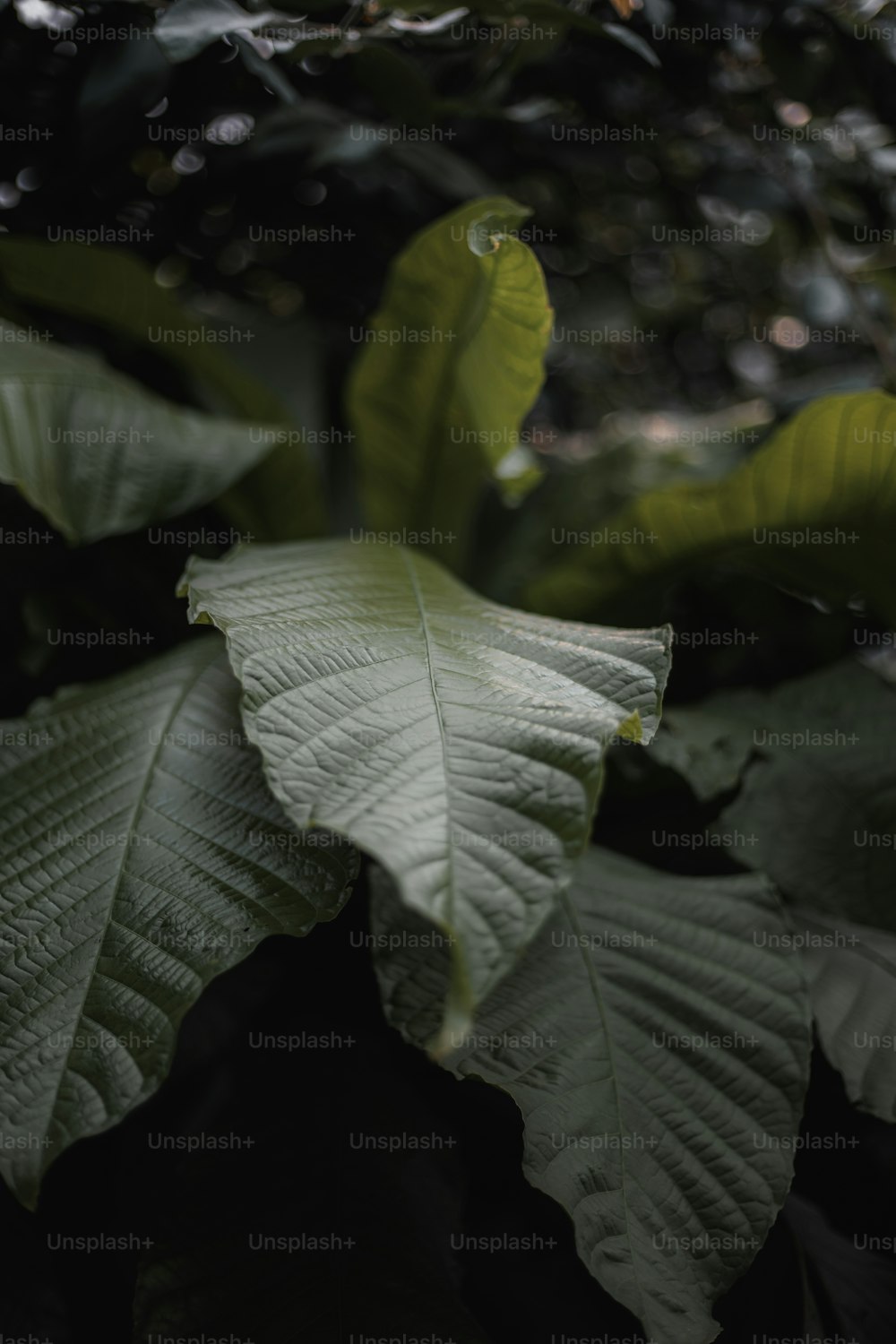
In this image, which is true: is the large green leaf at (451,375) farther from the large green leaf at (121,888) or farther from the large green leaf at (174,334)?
the large green leaf at (121,888)

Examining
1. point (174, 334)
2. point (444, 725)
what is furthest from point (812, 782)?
point (174, 334)

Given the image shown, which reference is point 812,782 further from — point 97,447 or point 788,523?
point 97,447

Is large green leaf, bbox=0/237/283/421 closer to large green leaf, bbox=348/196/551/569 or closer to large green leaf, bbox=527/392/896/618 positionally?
large green leaf, bbox=348/196/551/569

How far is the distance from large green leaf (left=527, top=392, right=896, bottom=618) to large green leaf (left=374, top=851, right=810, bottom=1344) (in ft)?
1.10

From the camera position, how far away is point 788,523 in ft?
2.77

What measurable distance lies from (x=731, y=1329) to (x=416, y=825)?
1.98 feet

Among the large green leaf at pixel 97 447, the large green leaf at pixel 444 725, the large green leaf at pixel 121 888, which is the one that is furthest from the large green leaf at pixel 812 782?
the large green leaf at pixel 97 447

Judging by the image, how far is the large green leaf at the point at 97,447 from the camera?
75 centimetres

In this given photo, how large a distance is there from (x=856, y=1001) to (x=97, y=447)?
0.79 metres

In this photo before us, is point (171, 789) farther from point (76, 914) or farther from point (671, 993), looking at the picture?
point (671, 993)

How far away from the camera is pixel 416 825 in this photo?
15.5 inches

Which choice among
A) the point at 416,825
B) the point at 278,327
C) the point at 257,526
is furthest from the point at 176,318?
the point at 416,825

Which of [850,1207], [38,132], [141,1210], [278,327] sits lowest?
[850,1207]

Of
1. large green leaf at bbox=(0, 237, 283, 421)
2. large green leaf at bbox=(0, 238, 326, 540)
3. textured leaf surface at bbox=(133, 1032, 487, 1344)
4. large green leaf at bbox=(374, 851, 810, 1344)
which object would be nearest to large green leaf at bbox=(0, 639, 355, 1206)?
large green leaf at bbox=(374, 851, 810, 1344)
